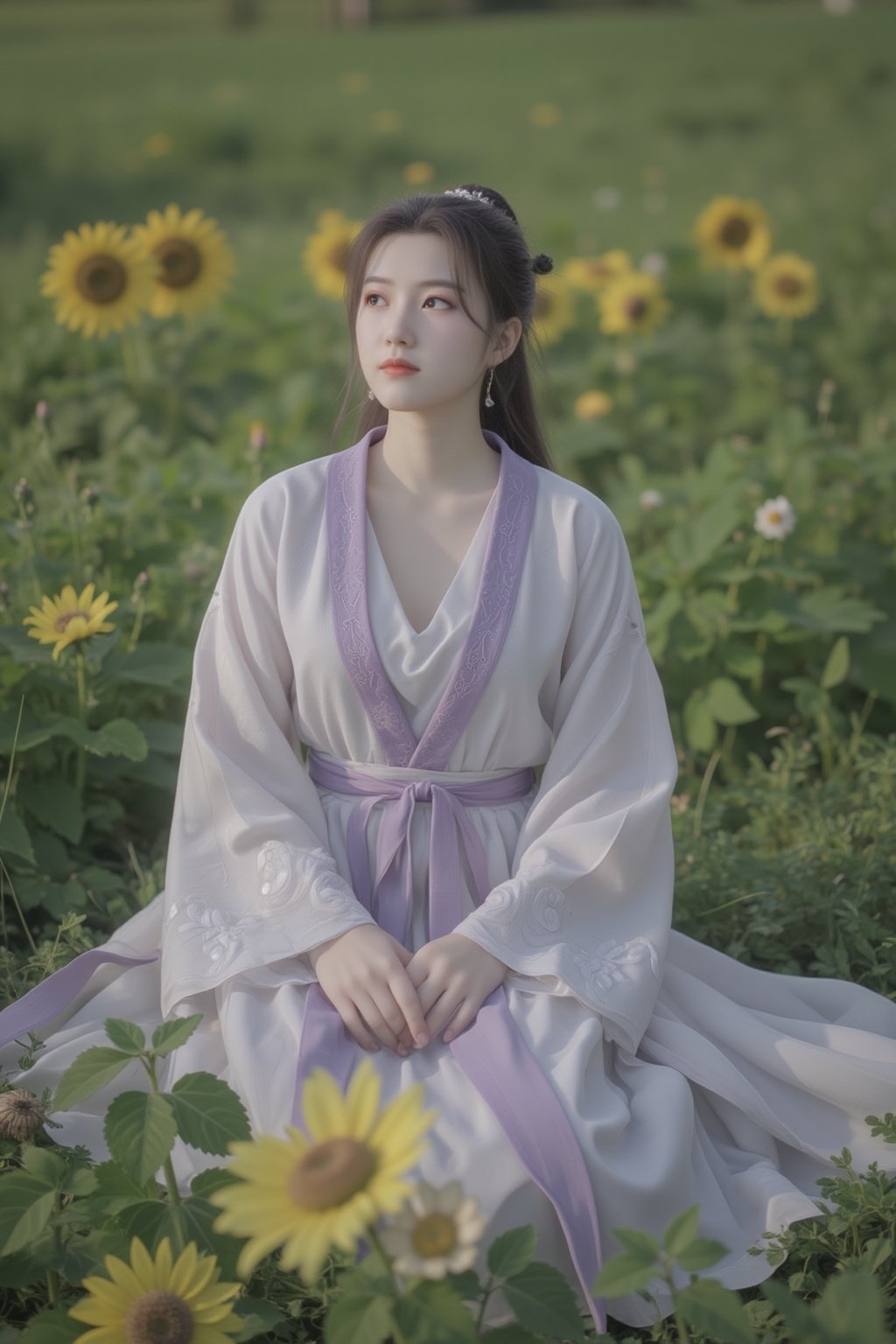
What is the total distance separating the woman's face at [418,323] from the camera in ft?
6.22

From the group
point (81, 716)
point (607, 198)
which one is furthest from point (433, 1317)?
point (607, 198)

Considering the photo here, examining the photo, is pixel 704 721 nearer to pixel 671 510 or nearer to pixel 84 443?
pixel 671 510

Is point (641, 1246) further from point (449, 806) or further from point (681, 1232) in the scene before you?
point (449, 806)

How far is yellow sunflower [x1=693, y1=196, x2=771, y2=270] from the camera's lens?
4.64 m

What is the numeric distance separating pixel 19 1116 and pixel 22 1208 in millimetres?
201

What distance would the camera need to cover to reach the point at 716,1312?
4.27 ft

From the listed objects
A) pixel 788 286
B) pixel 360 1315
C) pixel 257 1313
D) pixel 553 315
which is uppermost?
pixel 788 286

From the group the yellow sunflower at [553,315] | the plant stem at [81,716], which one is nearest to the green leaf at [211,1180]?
the plant stem at [81,716]

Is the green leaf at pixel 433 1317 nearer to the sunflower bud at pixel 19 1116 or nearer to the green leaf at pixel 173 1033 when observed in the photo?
the green leaf at pixel 173 1033

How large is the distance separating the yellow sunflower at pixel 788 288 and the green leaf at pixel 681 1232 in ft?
Result: 13.0

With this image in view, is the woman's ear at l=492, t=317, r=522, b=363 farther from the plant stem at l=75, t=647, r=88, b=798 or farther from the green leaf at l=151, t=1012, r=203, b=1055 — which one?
the green leaf at l=151, t=1012, r=203, b=1055

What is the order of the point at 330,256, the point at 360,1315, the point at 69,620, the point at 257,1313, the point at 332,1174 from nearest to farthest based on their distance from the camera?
the point at 332,1174 → the point at 360,1315 → the point at 257,1313 → the point at 69,620 → the point at 330,256

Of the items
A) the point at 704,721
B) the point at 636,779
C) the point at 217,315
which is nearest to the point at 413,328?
the point at 636,779

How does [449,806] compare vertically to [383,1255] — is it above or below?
above
